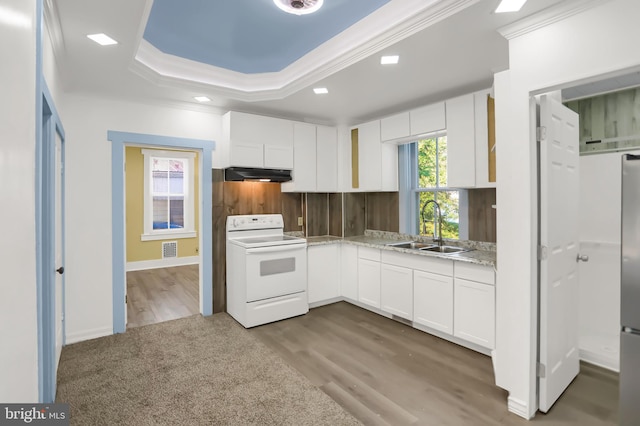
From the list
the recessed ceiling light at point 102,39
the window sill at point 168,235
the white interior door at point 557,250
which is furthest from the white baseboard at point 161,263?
the white interior door at point 557,250

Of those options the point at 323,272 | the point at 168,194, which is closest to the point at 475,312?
the point at 323,272

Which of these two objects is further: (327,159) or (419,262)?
(327,159)

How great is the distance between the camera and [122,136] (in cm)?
348

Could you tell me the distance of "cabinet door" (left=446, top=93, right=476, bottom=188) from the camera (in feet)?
10.4

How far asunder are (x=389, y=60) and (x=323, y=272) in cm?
265

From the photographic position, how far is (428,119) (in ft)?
11.6

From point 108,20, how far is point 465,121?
298cm

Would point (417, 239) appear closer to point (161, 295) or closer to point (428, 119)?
point (428, 119)

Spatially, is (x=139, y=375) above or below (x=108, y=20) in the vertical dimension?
below

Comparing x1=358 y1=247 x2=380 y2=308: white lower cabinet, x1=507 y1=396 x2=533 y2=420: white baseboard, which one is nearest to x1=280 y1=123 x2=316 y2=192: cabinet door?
x1=358 y1=247 x2=380 y2=308: white lower cabinet

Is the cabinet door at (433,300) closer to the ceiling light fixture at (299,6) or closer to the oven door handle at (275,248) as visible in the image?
the oven door handle at (275,248)

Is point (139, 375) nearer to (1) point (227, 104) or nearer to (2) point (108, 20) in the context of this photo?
(2) point (108, 20)

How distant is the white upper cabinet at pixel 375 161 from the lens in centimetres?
415

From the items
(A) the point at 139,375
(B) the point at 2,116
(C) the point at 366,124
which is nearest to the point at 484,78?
(C) the point at 366,124
